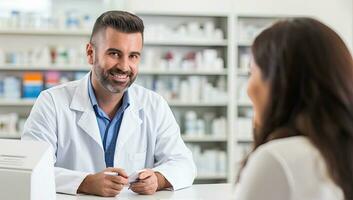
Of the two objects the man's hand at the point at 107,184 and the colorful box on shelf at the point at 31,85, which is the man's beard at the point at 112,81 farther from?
the colorful box on shelf at the point at 31,85

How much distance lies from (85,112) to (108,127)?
0.12m

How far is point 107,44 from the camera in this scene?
2.29 meters

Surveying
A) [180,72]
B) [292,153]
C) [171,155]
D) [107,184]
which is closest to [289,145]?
[292,153]

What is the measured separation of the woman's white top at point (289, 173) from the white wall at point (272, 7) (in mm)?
3779

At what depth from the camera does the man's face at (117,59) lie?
228cm

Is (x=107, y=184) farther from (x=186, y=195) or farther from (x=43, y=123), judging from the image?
(x=43, y=123)

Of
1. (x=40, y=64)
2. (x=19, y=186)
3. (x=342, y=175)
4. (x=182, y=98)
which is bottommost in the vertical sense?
(x=182, y=98)

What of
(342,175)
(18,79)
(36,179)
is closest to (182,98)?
(18,79)

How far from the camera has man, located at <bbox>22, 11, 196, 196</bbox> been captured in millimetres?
2232

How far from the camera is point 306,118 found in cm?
107

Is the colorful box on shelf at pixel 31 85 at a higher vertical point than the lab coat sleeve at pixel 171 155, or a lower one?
lower

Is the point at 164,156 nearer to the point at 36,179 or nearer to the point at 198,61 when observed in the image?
the point at 36,179

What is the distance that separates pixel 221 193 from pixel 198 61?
291 centimetres

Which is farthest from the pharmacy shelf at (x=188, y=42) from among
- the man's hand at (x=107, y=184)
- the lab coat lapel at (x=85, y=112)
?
the man's hand at (x=107, y=184)
